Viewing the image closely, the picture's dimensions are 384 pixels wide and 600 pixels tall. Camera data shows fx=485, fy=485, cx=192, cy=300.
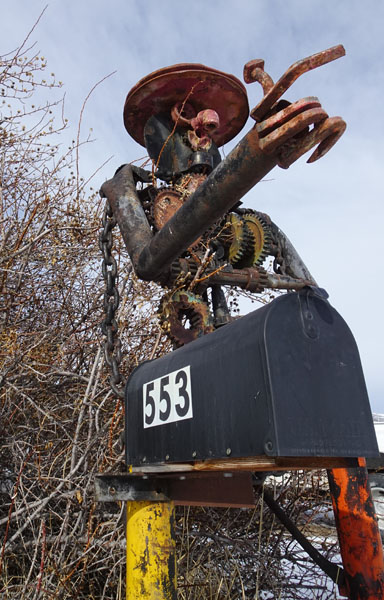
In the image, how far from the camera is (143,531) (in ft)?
4.70

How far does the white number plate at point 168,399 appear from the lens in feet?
4.44

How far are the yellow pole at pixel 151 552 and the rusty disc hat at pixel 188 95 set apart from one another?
6.36 feet

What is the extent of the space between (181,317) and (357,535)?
1.13 m

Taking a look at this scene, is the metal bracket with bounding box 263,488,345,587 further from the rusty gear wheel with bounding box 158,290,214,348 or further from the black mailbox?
the black mailbox

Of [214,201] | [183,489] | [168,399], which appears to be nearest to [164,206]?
[214,201]

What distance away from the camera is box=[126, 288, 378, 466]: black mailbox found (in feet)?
3.52

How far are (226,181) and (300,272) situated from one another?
1.50m

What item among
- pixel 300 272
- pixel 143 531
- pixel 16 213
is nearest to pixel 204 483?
pixel 143 531

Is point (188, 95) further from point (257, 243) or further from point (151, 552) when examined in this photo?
point (151, 552)

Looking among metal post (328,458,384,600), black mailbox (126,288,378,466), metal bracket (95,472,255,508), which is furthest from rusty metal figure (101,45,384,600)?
metal bracket (95,472,255,508)

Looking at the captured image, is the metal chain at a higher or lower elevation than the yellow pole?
higher

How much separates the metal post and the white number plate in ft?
2.86

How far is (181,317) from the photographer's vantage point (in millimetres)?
2246

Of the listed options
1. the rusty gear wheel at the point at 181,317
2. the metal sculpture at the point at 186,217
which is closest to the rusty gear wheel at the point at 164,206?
the metal sculpture at the point at 186,217
